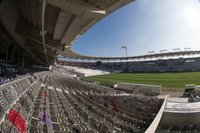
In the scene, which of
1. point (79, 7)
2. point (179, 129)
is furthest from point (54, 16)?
point (179, 129)

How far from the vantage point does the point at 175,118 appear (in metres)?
13.0

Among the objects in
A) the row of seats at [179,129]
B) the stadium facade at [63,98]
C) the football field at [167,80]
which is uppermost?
the stadium facade at [63,98]

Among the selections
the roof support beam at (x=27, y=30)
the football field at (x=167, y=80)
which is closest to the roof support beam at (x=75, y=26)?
the roof support beam at (x=27, y=30)

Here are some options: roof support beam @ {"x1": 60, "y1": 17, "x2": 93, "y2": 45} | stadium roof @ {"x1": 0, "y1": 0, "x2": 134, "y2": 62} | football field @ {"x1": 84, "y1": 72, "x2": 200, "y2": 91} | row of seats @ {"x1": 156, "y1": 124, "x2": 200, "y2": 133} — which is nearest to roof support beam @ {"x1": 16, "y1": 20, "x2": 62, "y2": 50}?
stadium roof @ {"x1": 0, "y1": 0, "x2": 134, "y2": 62}

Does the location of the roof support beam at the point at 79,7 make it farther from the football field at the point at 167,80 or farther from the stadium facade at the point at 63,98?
the football field at the point at 167,80

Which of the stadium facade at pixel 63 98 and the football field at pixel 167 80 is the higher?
the stadium facade at pixel 63 98

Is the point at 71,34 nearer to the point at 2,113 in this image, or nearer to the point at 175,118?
the point at 175,118

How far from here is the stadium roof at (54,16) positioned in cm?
1160

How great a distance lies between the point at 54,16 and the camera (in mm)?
16969

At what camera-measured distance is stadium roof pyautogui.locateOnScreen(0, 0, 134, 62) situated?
11602 mm

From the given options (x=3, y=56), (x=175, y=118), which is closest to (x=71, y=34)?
(x=3, y=56)

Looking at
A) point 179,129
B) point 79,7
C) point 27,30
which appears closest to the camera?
point 79,7

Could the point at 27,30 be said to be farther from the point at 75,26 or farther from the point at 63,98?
the point at 63,98

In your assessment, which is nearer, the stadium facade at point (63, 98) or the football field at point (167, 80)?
the stadium facade at point (63, 98)
